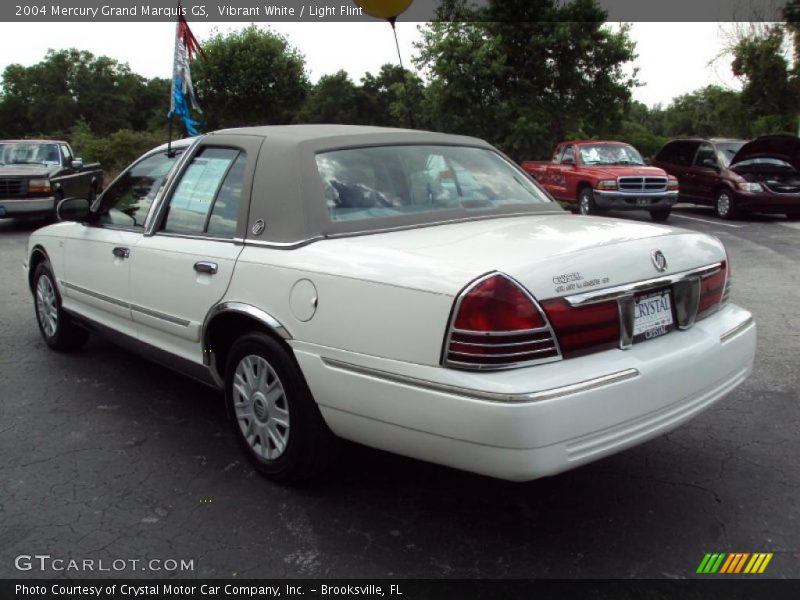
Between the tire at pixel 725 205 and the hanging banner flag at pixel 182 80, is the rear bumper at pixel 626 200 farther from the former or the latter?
the hanging banner flag at pixel 182 80

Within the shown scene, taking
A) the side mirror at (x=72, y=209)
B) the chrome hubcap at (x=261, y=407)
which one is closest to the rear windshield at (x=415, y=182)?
the chrome hubcap at (x=261, y=407)

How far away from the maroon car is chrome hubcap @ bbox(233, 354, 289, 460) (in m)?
13.9

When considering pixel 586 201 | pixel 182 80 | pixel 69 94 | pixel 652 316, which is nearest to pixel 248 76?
pixel 586 201

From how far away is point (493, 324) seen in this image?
257 centimetres

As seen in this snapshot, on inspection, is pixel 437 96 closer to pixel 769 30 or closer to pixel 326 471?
pixel 769 30

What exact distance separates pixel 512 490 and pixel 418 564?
0.77 m

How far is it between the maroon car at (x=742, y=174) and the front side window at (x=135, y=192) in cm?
1331

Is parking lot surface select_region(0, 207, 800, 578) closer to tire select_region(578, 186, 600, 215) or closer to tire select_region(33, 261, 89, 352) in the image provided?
tire select_region(33, 261, 89, 352)

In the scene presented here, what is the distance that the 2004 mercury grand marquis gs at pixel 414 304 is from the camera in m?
2.58

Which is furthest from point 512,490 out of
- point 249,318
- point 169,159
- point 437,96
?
point 437,96

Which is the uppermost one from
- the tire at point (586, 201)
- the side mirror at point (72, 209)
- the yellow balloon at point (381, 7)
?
the yellow balloon at point (381, 7)

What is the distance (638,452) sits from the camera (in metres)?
3.81

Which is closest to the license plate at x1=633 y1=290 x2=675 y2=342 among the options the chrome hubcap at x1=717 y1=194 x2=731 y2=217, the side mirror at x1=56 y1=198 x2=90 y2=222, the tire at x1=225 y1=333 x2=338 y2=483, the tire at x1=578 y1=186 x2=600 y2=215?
the tire at x1=225 y1=333 x2=338 y2=483

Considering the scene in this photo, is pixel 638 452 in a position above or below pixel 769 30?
below
